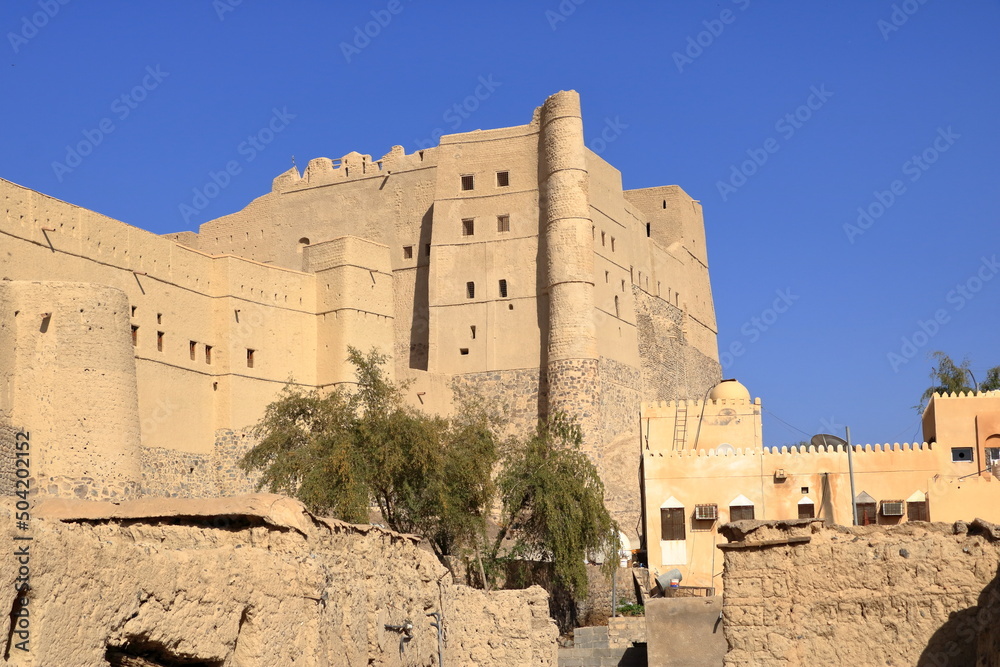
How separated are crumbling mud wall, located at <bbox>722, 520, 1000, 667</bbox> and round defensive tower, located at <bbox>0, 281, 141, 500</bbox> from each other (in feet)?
55.8

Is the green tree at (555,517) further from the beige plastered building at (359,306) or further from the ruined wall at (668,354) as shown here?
the ruined wall at (668,354)

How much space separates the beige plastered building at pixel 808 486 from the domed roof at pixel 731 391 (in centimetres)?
573

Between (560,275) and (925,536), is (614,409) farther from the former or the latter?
(925,536)

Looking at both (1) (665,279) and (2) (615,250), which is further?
(1) (665,279)

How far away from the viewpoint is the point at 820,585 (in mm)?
9641

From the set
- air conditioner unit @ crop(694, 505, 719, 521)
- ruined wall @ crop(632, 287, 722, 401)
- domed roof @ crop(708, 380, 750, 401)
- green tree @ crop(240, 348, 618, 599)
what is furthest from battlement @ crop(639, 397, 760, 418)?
ruined wall @ crop(632, 287, 722, 401)

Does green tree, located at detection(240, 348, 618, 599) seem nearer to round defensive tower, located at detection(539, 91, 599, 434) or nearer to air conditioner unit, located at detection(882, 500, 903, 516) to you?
air conditioner unit, located at detection(882, 500, 903, 516)

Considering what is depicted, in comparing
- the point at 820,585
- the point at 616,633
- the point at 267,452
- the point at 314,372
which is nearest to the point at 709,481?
the point at 616,633

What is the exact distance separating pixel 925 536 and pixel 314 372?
25962 mm

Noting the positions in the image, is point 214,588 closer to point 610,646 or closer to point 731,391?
point 610,646

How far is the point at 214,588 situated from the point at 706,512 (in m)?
20.6

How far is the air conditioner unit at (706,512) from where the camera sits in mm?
26094

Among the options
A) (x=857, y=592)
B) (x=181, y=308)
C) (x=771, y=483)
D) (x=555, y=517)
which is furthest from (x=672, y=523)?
(x=857, y=592)

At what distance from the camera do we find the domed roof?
110ft
